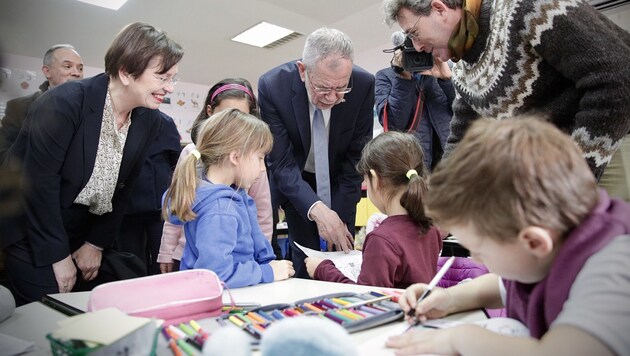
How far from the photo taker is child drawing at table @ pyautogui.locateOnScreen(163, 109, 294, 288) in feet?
3.15

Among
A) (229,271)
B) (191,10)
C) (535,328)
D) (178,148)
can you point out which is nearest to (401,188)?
(229,271)

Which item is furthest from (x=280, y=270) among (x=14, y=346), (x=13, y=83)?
(x=13, y=83)

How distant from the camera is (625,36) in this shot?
2.91 feet

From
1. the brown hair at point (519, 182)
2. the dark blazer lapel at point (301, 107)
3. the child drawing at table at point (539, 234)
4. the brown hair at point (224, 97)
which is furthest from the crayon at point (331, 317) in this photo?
the brown hair at point (224, 97)

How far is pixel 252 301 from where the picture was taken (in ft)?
2.64

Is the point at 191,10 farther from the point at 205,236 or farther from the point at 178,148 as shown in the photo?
the point at 205,236

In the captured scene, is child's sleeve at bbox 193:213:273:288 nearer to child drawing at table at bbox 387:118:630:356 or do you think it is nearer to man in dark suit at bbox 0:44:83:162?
man in dark suit at bbox 0:44:83:162

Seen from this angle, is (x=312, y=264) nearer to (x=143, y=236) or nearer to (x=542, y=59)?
(x=542, y=59)

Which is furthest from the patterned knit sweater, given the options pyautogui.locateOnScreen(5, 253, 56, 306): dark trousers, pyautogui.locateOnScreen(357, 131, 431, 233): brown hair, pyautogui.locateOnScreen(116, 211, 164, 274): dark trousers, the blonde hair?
pyautogui.locateOnScreen(116, 211, 164, 274): dark trousers

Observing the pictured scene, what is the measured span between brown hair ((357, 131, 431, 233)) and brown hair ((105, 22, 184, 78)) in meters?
0.67

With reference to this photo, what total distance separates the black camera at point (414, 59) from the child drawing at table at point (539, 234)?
3.40 ft

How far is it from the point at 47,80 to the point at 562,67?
100 centimetres

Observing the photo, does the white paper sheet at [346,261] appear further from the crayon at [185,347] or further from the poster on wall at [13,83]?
the poster on wall at [13,83]

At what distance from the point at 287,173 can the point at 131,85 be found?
59 centimetres
